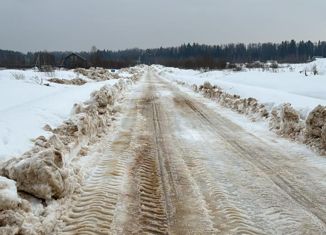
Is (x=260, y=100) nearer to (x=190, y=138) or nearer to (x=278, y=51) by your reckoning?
(x=190, y=138)

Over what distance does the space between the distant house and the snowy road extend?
2557 inches

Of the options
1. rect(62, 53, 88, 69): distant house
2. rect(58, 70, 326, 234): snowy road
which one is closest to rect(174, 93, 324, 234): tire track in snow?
rect(58, 70, 326, 234): snowy road

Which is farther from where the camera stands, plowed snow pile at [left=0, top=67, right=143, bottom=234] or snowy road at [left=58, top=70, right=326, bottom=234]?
snowy road at [left=58, top=70, right=326, bottom=234]

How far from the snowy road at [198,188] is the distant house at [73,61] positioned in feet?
213

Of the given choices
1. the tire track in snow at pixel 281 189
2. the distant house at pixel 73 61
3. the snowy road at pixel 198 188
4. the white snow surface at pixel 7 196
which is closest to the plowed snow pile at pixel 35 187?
the white snow surface at pixel 7 196

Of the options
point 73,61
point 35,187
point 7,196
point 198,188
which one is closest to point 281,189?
point 198,188

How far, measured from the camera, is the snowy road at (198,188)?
4891mm

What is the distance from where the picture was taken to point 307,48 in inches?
5886

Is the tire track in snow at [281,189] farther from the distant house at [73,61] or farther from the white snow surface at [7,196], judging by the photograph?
the distant house at [73,61]

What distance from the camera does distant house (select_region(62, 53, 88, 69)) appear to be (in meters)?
73.3

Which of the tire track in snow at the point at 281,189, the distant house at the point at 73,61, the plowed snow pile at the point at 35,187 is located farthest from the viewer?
the distant house at the point at 73,61

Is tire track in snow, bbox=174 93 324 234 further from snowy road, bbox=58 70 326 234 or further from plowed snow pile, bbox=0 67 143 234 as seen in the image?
plowed snow pile, bbox=0 67 143 234

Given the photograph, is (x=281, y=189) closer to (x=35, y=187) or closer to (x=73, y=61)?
(x=35, y=187)

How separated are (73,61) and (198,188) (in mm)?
72768
